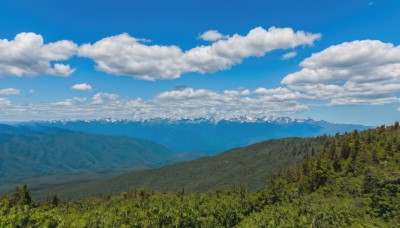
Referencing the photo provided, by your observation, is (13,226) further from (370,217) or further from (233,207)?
(370,217)

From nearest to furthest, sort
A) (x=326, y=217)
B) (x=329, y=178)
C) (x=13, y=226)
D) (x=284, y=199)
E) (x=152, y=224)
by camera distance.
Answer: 1. (x=13, y=226)
2. (x=326, y=217)
3. (x=152, y=224)
4. (x=284, y=199)
5. (x=329, y=178)

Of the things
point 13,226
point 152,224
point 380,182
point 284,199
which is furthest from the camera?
point 284,199

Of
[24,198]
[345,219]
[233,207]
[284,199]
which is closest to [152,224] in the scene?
[233,207]

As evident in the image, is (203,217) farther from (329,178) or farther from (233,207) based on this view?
(329,178)

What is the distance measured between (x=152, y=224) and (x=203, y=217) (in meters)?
23.0

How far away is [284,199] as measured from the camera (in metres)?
169

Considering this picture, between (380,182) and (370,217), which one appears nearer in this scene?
(370,217)

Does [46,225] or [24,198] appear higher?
[46,225]

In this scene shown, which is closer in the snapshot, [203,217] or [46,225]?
[46,225]

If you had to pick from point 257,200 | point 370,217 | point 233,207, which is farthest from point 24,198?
point 370,217

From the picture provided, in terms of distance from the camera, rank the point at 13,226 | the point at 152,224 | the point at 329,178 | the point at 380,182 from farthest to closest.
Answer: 1. the point at 329,178
2. the point at 380,182
3. the point at 152,224
4. the point at 13,226

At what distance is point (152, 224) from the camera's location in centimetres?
12019

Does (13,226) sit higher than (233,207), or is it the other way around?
(13,226)

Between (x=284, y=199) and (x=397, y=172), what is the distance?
52311 mm
